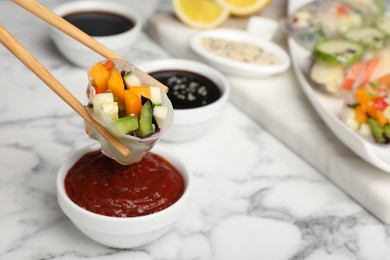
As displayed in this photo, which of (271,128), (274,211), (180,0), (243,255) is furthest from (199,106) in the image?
(180,0)

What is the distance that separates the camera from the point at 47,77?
1.49 metres

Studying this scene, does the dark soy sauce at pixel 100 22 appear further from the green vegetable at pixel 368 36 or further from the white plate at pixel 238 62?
the green vegetable at pixel 368 36

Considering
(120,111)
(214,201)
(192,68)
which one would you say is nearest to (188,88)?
(192,68)

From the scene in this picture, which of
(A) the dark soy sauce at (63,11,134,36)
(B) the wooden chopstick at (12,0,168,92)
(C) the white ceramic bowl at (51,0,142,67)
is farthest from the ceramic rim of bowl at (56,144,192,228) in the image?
(A) the dark soy sauce at (63,11,134,36)

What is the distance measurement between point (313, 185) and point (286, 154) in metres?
0.17

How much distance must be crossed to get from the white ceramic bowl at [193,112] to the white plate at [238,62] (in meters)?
0.12

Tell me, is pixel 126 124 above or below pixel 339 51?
above

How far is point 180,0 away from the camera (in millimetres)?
2646

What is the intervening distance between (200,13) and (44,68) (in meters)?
1.23

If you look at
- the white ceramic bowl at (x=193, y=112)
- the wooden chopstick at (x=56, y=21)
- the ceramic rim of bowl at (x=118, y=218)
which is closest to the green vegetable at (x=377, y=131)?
the white ceramic bowl at (x=193, y=112)

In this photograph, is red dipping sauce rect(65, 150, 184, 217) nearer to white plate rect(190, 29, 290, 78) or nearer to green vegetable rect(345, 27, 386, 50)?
white plate rect(190, 29, 290, 78)

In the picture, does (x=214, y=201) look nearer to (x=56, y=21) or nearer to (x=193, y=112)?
(x=193, y=112)

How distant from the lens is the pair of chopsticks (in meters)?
1.48

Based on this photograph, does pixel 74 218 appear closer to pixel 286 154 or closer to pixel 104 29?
pixel 286 154
